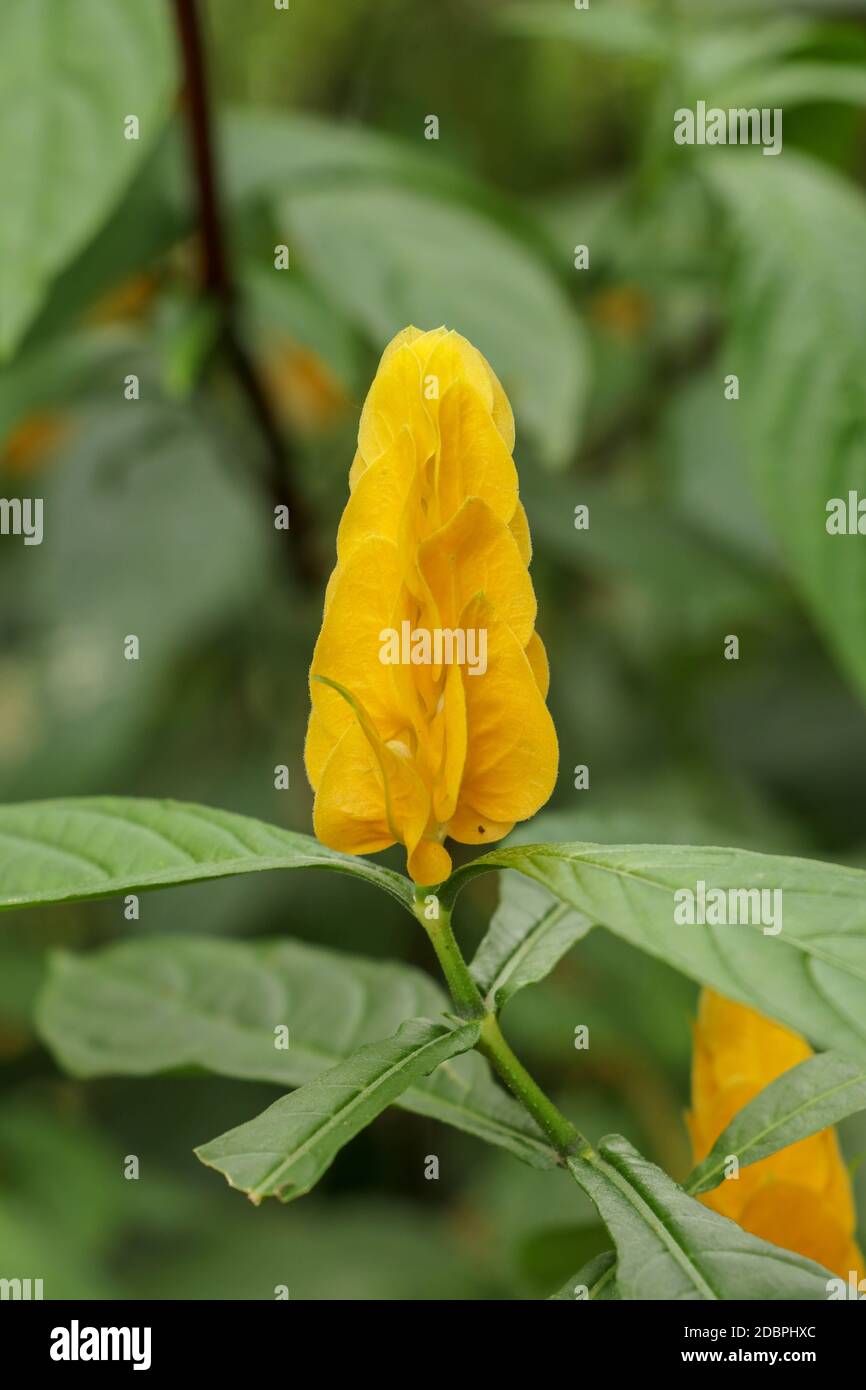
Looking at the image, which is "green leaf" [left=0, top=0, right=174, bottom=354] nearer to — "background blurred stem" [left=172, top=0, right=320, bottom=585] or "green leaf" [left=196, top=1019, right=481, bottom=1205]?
"background blurred stem" [left=172, top=0, right=320, bottom=585]

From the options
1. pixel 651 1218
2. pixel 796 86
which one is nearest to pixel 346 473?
pixel 796 86

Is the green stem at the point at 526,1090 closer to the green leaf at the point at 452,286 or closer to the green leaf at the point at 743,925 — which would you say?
the green leaf at the point at 743,925

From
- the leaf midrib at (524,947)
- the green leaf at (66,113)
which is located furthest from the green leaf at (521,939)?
the green leaf at (66,113)

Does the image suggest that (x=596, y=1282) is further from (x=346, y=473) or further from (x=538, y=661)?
(x=346, y=473)

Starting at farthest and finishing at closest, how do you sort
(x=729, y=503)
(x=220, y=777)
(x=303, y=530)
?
(x=220, y=777) → (x=729, y=503) → (x=303, y=530)

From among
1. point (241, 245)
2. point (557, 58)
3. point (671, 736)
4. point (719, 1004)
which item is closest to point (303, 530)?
point (241, 245)
